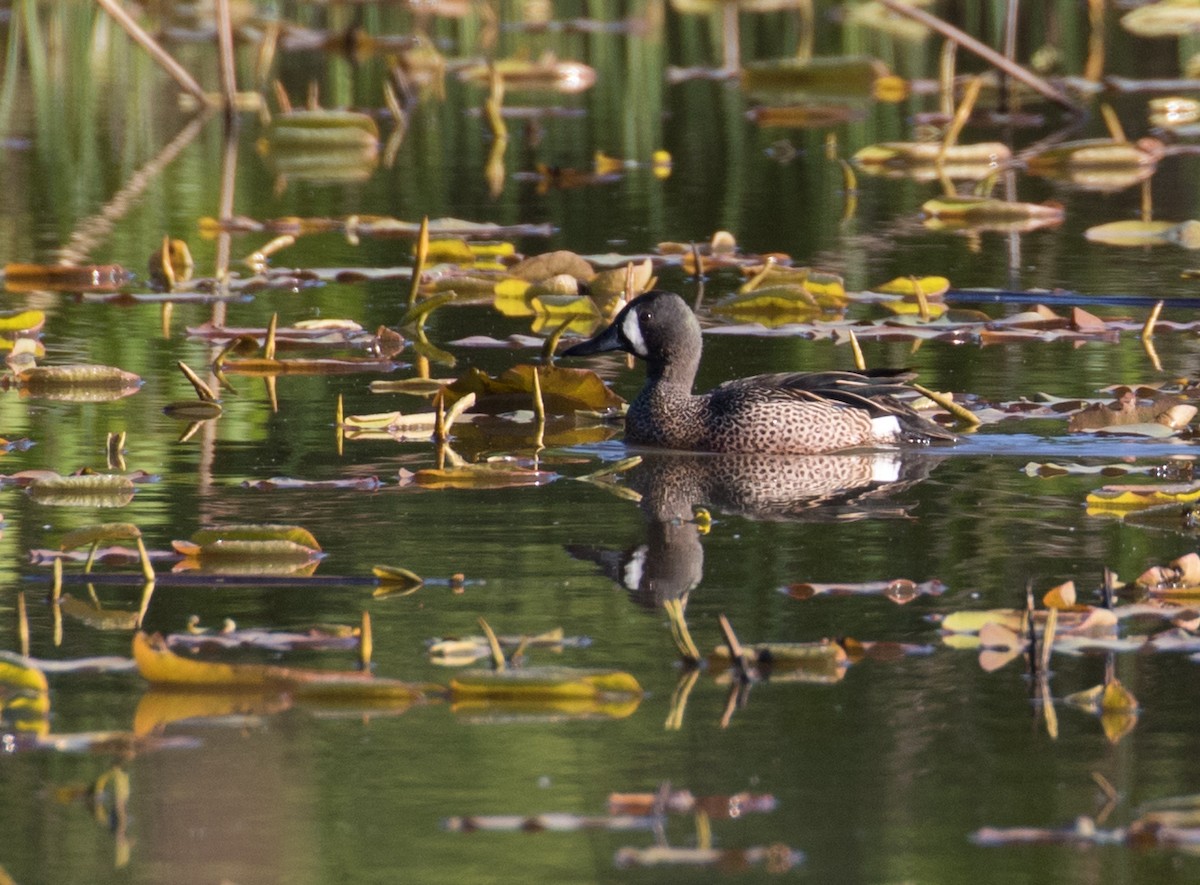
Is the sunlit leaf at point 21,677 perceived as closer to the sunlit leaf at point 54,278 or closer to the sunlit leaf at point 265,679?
the sunlit leaf at point 265,679

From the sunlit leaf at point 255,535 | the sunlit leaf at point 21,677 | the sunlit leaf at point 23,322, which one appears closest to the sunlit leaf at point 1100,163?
the sunlit leaf at point 23,322

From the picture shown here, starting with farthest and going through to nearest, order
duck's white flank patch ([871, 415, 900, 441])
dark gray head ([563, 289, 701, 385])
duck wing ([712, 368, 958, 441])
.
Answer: dark gray head ([563, 289, 701, 385]) → duck's white flank patch ([871, 415, 900, 441]) → duck wing ([712, 368, 958, 441])

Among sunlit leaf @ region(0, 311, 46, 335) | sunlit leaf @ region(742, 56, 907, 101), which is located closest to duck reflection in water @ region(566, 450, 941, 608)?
sunlit leaf @ region(0, 311, 46, 335)

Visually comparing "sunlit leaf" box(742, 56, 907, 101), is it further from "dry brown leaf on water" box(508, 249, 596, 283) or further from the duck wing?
the duck wing

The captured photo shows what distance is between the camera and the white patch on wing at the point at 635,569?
6748 millimetres

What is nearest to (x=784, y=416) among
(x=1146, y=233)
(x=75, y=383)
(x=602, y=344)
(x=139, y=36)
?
(x=602, y=344)

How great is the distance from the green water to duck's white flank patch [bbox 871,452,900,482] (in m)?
0.09

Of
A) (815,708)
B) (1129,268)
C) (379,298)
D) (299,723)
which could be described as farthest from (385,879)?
(1129,268)

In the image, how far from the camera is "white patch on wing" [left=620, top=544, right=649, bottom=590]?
6.75 metres

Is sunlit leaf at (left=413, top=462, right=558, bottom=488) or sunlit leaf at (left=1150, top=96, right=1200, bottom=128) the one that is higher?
sunlit leaf at (left=413, top=462, right=558, bottom=488)

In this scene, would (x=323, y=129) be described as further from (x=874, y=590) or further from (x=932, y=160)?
(x=874, y=590)

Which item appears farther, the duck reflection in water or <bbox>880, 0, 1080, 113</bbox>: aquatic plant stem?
<bbox>880, 0, 1080, 113</bbox>: aquatic plant stem

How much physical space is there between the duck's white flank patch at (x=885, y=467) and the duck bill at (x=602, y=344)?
117 centimetres

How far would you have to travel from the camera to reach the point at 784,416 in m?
8.81
